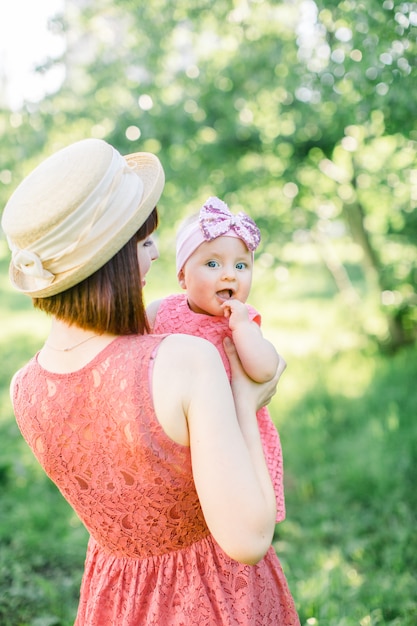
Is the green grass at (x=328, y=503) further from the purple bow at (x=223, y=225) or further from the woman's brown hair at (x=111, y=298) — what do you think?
the woman's brown hair at (x=111, y=298)

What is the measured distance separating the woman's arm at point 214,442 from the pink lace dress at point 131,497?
0.04 m

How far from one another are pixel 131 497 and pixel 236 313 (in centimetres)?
52

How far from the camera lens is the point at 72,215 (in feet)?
4.16

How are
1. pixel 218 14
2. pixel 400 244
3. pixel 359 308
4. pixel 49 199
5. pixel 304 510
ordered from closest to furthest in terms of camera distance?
pixel 49 199 < pixel 304 510 < pixel 218 14 < pixel 400 244 < pixel 359 308

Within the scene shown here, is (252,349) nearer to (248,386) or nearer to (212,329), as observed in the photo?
(248,386)

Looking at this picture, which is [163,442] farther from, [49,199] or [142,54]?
[142,54]

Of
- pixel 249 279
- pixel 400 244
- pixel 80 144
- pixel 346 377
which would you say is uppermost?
pixel 80 144

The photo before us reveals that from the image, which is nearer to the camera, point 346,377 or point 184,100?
point 184,100

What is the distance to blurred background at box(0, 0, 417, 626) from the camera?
3250 millimetres

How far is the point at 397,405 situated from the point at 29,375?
13.9 feet

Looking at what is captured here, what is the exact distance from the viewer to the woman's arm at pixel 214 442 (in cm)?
120

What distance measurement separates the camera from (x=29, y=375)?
1.44 m

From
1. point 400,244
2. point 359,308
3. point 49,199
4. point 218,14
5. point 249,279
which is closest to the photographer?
point 49,199

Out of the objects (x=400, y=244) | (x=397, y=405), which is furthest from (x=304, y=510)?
(x=400, y=244)
